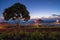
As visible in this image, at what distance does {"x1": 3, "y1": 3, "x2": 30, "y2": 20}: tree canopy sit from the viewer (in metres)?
3.91

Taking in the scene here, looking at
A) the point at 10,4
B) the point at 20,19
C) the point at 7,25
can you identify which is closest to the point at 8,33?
the point at 7,25

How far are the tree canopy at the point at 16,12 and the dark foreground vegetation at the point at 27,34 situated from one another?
31 cm

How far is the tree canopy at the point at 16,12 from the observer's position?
391cm

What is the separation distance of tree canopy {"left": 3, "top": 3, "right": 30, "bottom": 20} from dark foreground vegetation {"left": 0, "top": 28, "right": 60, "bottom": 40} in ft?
1.03

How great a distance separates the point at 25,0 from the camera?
397 centimetres

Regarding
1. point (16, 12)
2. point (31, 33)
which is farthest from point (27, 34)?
point (16, 12)

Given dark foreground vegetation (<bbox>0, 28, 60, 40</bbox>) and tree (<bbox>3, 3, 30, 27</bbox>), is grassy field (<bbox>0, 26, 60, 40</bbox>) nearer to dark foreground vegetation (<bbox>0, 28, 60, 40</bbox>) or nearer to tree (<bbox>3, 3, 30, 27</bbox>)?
dark foreground vegetation (<bbox>0, 28, 60, 40</bbox>)

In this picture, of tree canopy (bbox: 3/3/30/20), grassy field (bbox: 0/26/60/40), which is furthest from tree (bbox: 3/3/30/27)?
grassy field (bbox: 0/26/60/40)

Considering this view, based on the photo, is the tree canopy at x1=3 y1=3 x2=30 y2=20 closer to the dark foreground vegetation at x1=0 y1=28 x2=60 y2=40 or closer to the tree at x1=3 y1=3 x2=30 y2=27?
the tree at x1=3 y1=3 x2=30 y2=27

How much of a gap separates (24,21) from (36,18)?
30 centimetres

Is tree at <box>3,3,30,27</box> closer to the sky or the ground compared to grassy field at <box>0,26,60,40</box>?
closer to the sky

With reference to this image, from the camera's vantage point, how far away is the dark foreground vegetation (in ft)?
12.5

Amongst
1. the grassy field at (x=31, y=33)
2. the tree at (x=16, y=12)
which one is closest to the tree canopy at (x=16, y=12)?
the tree at (x=16, y=12)

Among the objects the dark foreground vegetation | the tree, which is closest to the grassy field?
the dark foreground vegetation
